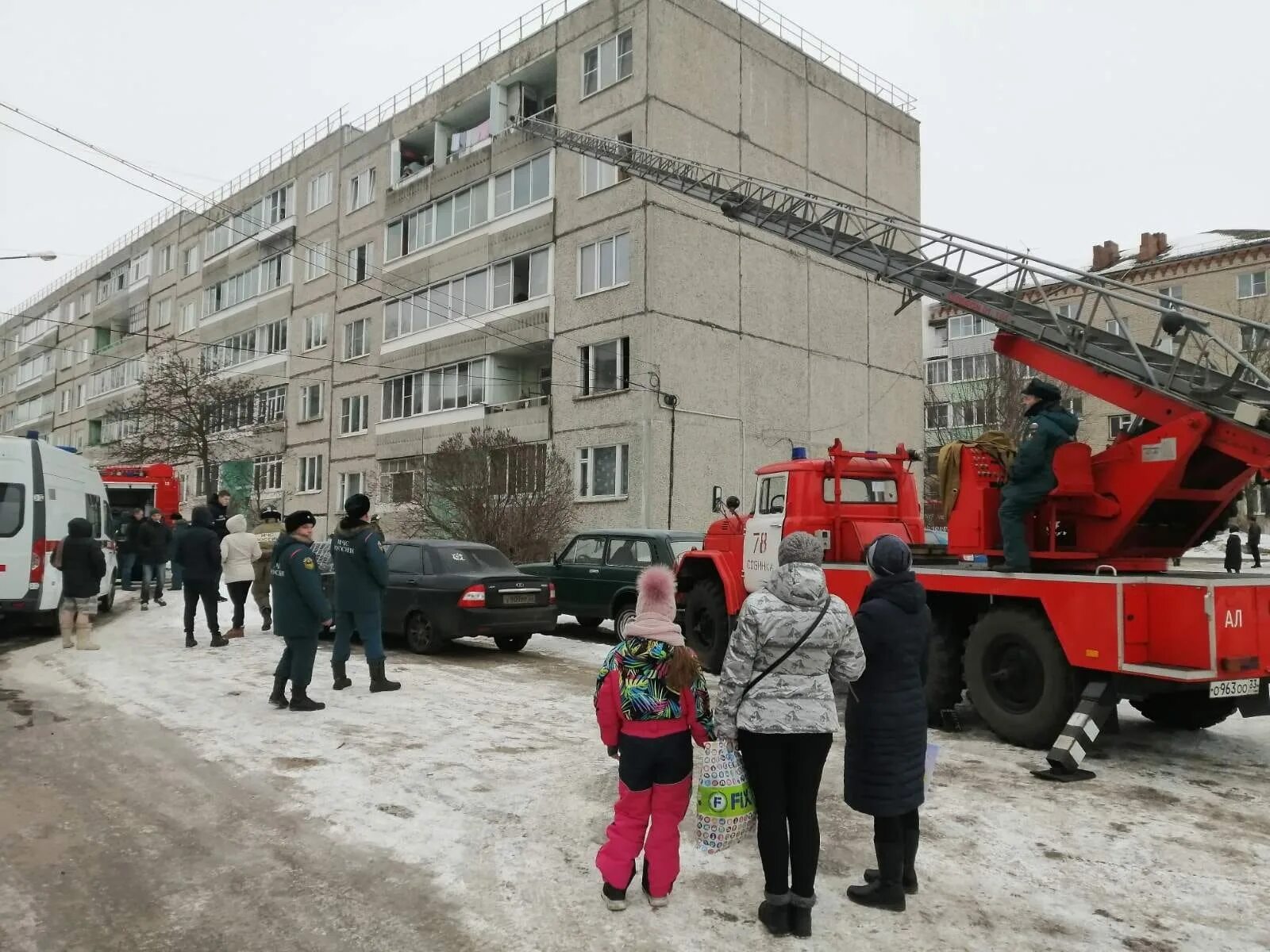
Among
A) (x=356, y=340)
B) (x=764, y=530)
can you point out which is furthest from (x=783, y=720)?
(x=356, y=340)

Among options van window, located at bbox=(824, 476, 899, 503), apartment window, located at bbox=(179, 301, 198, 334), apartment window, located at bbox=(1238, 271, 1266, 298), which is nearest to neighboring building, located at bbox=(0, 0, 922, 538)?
apartment window, located at bbox=(179, 301, 198, 334)

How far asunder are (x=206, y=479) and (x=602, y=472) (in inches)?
664

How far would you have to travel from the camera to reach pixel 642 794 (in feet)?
12.9

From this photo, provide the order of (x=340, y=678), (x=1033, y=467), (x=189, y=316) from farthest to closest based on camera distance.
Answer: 1. (x=189, y=316)
2. (x=340, y=678)
3. (x=1033, y=467)

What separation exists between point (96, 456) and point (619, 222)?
147 feet

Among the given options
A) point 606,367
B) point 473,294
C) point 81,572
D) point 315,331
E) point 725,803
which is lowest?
point 725,803

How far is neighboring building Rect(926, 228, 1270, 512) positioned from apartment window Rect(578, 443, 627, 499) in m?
14.8

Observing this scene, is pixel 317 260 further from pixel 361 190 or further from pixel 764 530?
pixel 764 530

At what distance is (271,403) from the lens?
1556 inches

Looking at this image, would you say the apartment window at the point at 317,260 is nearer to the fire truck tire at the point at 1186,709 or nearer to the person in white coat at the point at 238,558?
the person in white coat at the point at 238,558

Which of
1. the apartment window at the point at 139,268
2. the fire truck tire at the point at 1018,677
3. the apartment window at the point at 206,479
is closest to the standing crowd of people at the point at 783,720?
the fire truck tire at the point at 1018,677

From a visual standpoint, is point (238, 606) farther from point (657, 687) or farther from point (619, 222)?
point (619, 222)

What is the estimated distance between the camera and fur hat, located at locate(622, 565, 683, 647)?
3951 mm

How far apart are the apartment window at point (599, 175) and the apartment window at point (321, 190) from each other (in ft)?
50.7
